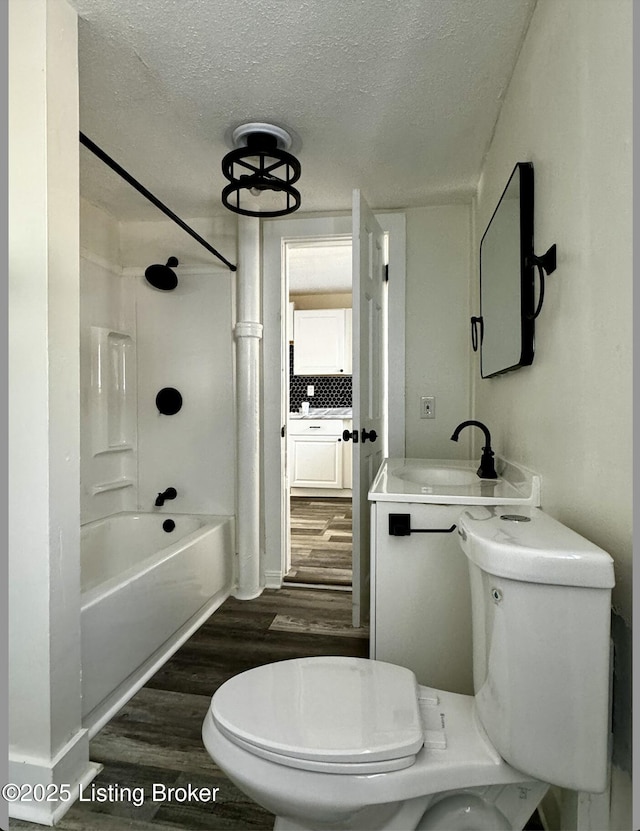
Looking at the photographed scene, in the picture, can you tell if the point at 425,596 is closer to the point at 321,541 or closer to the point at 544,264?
the point at 544,264

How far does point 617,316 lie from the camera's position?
0.83m

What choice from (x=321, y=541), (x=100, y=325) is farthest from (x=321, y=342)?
(x=100, y=325)

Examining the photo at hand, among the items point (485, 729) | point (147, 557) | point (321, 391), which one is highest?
point (321, 391)

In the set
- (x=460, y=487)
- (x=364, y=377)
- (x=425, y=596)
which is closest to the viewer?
(x=425, y=596)

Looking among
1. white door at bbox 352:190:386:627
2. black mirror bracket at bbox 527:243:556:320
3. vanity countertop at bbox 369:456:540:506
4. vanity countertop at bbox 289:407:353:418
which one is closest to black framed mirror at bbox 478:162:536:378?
black mirror bracket at bbox 527:243:556:320

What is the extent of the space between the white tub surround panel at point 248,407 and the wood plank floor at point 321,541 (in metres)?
0.37

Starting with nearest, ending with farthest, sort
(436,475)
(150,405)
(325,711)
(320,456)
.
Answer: (325,711)
(436,475)
(150,405)
(320,456)

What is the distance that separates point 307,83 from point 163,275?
1427mm

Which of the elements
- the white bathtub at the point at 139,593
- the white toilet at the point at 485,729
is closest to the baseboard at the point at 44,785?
the white bathtub at the point at 139,593

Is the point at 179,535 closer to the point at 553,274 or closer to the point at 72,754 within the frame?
the point at 72,754

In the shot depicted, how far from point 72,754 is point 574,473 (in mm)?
1542

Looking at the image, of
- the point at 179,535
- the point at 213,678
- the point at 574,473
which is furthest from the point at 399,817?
the point at 179,535

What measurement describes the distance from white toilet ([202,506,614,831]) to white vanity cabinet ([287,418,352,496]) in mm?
4128

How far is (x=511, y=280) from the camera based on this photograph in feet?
4.87
